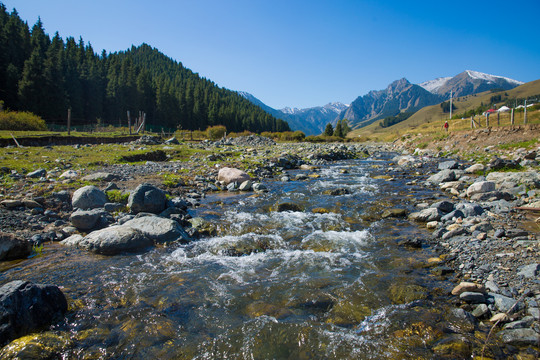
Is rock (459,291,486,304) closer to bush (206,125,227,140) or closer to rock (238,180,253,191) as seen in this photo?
rock (238,180,253,191)

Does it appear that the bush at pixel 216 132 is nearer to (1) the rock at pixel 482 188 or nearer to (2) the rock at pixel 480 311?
(1) the rock at pixel 482 188

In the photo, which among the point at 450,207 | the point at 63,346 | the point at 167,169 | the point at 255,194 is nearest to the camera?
the point at 63,346

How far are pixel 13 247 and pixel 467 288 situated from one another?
9.69 metres

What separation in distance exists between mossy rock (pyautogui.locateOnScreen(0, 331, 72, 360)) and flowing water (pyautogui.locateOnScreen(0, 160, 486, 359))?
0.40 ft

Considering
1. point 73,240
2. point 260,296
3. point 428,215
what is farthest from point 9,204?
point 428,215

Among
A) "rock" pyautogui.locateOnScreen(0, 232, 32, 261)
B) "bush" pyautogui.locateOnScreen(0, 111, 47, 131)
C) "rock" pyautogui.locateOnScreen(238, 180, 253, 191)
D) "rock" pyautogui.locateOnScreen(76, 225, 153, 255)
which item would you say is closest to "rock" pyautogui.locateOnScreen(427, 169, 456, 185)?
"rock" pyautogui.locateOnScreen(238, 180, 253, 191)

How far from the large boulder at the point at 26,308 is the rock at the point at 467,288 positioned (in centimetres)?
690

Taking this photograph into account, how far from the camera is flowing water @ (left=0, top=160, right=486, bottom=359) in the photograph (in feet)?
12.8

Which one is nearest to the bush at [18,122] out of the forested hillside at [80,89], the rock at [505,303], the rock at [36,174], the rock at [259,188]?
the forested hillside at [80,89]

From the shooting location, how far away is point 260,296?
16.9ft

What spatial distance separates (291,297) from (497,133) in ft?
90.1

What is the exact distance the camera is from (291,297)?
16.7 ft

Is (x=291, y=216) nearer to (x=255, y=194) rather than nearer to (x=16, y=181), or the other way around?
(x=255, y=194)

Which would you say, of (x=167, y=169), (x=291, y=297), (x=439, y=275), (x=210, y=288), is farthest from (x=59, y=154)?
(x=439, y=275)
